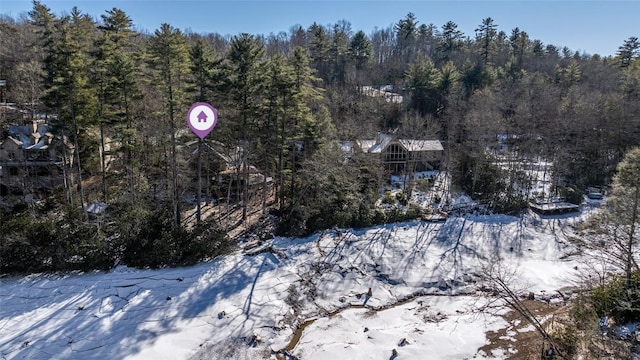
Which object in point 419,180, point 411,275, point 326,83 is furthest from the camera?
point 326,83

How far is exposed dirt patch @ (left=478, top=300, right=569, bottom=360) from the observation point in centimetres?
1086

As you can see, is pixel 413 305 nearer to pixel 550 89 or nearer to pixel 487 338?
pixel 487 338

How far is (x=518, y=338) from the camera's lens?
1167 cm

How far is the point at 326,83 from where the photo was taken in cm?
4450

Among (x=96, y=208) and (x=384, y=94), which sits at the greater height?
(x=384, y=94)

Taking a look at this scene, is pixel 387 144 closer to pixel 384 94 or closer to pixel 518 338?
pixel 384 94

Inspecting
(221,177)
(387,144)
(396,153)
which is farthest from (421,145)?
(221,177)

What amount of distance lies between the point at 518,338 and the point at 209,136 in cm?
1557

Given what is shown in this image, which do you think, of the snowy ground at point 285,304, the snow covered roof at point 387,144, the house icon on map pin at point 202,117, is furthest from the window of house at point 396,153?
the house icon on map pin at point 202,117

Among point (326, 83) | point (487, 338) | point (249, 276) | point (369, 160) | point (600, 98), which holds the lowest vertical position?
point (487, 338)

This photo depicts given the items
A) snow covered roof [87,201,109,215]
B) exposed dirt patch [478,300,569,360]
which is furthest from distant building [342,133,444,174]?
snow covered roof [87,201,109,215]

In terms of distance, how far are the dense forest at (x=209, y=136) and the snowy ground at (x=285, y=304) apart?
170 centimetres

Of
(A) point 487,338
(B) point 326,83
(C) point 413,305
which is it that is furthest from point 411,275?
(B) point 326,83

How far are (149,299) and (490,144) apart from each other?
2585cm
